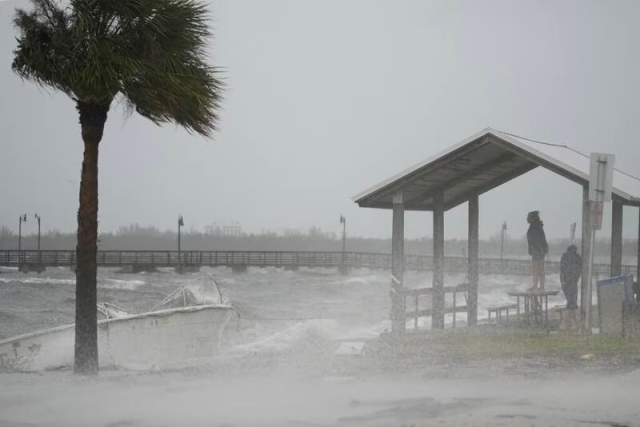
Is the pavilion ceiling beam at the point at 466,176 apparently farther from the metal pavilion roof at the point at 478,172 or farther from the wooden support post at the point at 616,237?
the wooden support post at the point at 616,237

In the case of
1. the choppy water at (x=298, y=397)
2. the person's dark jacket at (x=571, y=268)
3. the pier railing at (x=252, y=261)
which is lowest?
the pier railing at (x=252, y=261)

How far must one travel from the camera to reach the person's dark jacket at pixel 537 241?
47.7 ft

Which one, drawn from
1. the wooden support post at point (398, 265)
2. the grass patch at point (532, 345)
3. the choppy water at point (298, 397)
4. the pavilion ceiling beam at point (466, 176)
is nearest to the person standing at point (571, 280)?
the grass patch at point (532, 345)

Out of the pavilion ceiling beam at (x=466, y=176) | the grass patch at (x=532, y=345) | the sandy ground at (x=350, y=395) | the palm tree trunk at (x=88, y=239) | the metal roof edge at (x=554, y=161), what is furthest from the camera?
the pavilion ceiling beam at (x=466, y=176)

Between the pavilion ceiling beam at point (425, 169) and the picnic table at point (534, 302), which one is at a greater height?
the pavilion ceiling beam at point (425, 169)

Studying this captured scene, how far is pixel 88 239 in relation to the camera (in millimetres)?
10469

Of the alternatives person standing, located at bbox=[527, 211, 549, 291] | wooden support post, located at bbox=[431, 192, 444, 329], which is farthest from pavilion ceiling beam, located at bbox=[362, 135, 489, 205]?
person standing, located at bbox=[527, 211, 549, 291]

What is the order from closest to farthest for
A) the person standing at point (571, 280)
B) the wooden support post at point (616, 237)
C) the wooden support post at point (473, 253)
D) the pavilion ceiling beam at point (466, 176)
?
1. the person standing at point (571, 280)
2. the wooden support post at point (616, 237)
3. the pavilion ceiling beam at point (466, 176)
4. the wooden support post at point (473, 253)

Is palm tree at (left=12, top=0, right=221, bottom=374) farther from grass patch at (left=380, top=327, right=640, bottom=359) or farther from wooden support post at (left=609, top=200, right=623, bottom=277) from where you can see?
wooden support post at (left=609, top=200, right=623, bottom=277)

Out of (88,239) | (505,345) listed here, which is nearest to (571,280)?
(505,345)

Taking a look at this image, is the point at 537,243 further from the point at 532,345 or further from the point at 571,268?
the point at 532,345

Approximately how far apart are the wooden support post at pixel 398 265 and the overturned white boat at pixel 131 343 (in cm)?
343

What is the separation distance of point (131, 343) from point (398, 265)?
488 centimetres

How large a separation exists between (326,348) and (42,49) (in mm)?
6286
